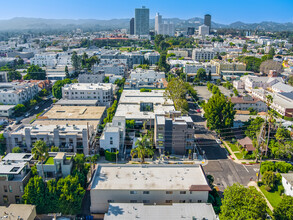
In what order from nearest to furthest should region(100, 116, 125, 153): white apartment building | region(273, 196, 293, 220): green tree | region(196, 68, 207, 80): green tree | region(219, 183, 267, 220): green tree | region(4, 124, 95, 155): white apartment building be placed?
region(219, 183, 267, 220): green tree, region(273, 196, 293, 220): green tree, region(4, 124, 95, 155): white apartment building, region(100, 116, 125, 153): white apartment building, region(196, 68, 207, 80): green tree

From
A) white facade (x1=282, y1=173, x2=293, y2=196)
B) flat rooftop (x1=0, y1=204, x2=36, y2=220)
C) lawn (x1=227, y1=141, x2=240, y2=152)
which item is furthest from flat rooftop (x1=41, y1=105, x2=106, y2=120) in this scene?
white facade (x1=282, y1=173, x2=293, y2=196)

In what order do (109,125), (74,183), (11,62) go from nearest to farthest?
1. (74,183)
2. (109,125)
3. (11,62)

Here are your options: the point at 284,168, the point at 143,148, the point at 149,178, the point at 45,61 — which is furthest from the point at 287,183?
the point at 45,61

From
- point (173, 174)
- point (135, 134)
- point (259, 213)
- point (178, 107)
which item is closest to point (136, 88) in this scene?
point (178, 107)

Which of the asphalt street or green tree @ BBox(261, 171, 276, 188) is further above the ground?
green tree @ BBox(261, 171, 276, 188)

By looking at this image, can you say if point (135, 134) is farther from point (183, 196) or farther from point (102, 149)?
point (183, 196)

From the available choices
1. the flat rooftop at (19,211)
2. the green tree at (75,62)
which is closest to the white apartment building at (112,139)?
the flat rooftop at (19,211)

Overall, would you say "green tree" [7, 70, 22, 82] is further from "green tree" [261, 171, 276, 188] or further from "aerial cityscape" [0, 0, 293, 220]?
"green tree" [261, 171, 276, 188]
